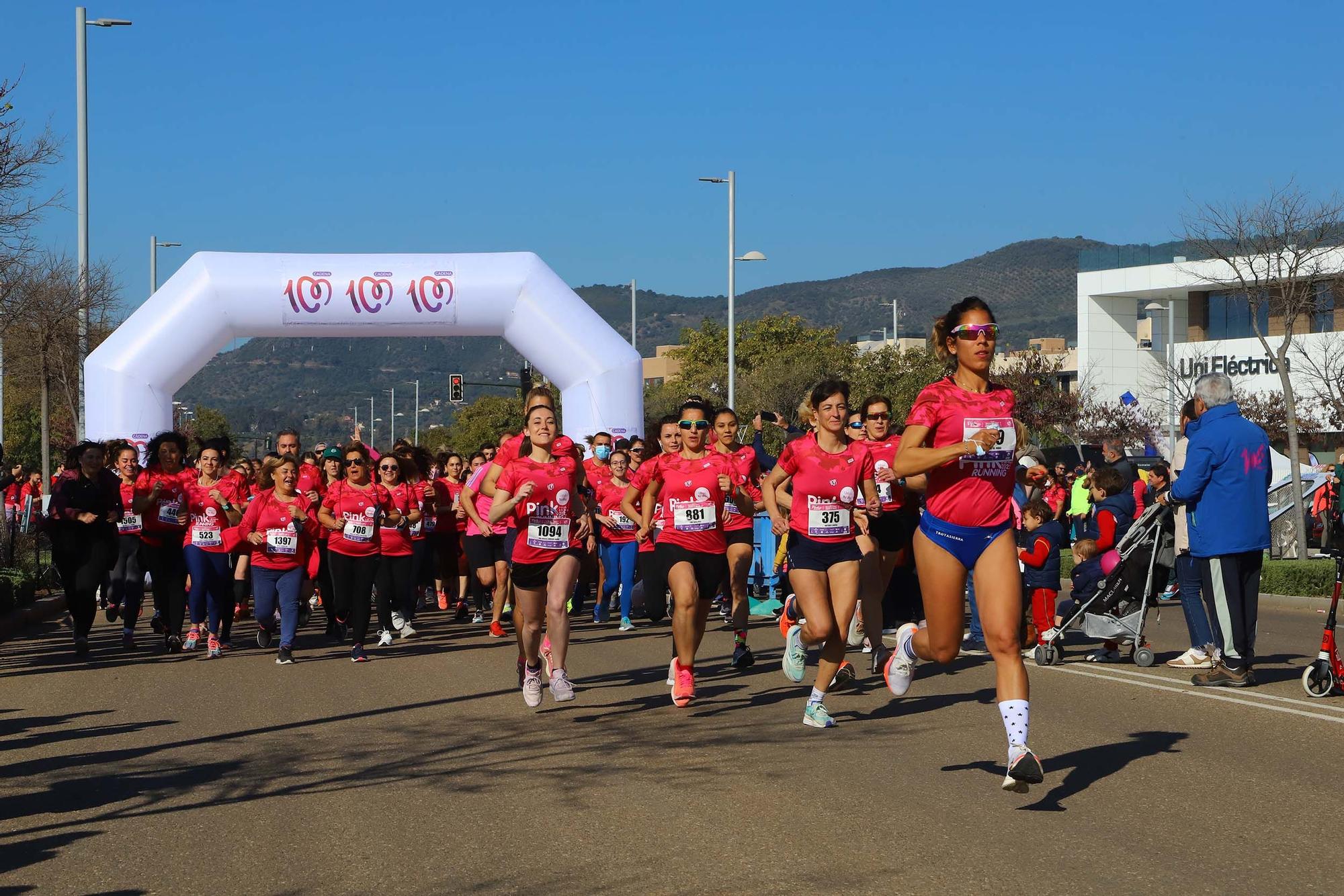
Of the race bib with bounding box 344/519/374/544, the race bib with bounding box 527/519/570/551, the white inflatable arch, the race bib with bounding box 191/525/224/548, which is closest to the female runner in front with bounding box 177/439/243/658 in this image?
the race bib with bounding box 191/525/224/548

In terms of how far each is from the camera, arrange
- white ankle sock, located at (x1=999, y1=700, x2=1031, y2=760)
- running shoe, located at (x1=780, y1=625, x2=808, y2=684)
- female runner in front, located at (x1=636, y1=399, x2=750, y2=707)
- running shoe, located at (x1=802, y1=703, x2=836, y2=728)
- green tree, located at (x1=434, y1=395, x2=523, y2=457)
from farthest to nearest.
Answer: green tree, located at (x1=434, y1=395, x2=523, y2=457) < running shoe, located at (x1=780, y1=625, x2=808, y2=684) < female runner in front, located at (x1=636, y1=399, x2=750, y2=707) < running shoe, located at (x1=802, y1=703, x2=836, y2=728) < white ankle sock, located at (x1=999, y1=700, x2=1031, y2=760)

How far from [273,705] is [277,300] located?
1888cm

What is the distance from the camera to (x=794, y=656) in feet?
34.0

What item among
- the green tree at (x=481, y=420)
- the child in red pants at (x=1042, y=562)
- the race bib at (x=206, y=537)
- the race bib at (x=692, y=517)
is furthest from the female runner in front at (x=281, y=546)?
the green tree at (x=481, y=420)

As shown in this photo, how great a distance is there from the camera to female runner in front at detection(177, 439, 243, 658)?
14453mm

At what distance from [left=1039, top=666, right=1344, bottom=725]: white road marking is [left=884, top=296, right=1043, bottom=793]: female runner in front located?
2.98 metres

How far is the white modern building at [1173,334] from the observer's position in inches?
1981

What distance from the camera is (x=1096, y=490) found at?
13070 millimetres

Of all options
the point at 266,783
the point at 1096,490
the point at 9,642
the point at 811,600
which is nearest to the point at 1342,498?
the point at 1096,490

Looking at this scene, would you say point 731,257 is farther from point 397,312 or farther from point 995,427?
point 995,427

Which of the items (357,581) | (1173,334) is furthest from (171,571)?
(1173,334)

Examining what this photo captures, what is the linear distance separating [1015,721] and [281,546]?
865 centimetres

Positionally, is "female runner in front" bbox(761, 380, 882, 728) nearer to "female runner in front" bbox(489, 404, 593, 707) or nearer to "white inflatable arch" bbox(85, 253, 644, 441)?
"female runner in front" bbox(489, 404, 593, 707)

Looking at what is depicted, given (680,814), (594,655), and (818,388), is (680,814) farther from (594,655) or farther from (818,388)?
(594,655)
